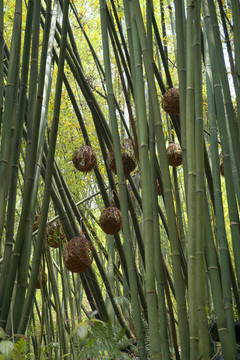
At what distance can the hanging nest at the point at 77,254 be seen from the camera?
158cm

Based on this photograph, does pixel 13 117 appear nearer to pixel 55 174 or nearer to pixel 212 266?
pixel 55 174

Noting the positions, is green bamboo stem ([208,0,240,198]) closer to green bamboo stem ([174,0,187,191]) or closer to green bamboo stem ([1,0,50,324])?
green bamboo stem ([174,0,187,191])

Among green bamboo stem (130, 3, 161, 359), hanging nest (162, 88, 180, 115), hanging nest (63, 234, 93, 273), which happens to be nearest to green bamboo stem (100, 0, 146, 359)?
green bamboo stem (130, 3, 161, 359)

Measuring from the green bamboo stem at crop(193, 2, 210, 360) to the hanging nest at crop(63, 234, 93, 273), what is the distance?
0.76 m

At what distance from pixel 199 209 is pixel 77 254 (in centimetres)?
76

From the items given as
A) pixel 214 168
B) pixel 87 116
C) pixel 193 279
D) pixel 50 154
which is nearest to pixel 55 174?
pixel 50 154

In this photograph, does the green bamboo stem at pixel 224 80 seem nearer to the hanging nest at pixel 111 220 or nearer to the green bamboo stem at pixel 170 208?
the green bamboo stem at pixel 170 208

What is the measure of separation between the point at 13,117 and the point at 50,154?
0.19 meters

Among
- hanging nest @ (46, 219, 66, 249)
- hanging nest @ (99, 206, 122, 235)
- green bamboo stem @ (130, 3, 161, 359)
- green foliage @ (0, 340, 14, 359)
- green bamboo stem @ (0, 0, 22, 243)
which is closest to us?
green foliage @ (0, 340, 14, 359)

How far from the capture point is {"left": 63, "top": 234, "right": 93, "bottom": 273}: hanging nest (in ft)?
5.17

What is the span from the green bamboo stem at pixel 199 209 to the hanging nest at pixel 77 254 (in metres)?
0.76

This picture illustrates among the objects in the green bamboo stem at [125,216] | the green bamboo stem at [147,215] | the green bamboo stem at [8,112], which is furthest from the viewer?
the green bamboo stem at [8,112]

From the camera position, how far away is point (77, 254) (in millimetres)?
1567

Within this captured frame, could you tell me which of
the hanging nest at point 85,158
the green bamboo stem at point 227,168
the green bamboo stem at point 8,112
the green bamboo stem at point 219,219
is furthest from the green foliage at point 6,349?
the hanging nest at point 85,158
